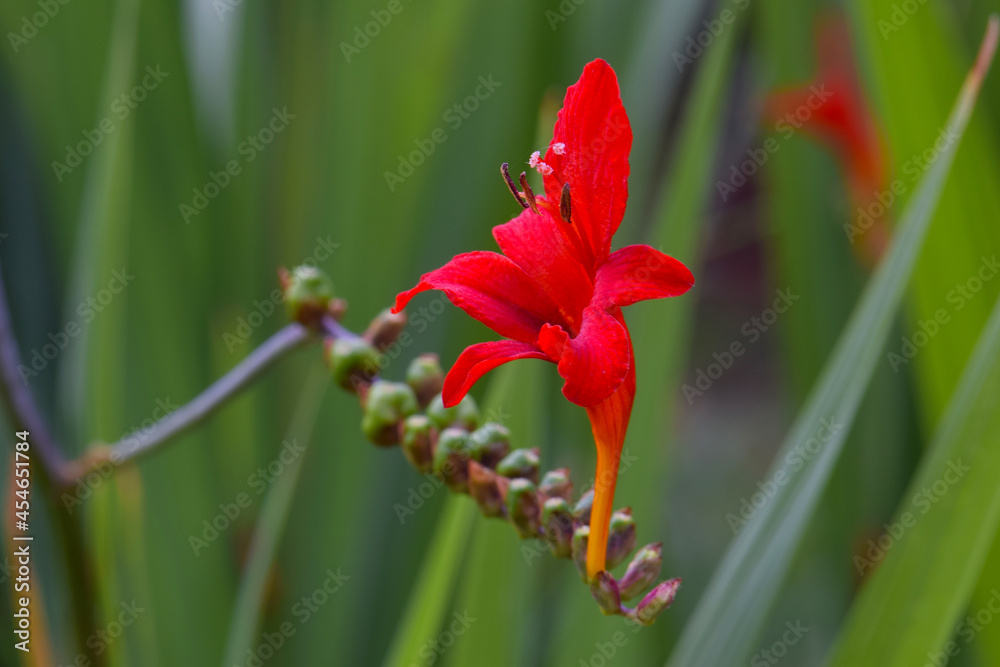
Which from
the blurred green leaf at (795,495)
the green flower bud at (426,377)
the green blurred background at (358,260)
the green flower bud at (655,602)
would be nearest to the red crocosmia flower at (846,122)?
the green blurred background at (358,260)

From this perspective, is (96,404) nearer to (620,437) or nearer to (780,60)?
(620,437)

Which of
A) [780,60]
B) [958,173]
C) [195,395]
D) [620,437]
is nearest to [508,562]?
[620,437]

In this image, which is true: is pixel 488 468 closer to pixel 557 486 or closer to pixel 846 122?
pixel 557 486

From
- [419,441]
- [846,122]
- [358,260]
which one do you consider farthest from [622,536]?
[846,122]

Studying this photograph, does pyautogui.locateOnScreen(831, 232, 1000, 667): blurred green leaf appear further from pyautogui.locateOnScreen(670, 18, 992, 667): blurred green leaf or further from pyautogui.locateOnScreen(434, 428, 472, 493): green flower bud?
pyautogui.locateOnScreen(434, 428, 472, 493): green flower bud

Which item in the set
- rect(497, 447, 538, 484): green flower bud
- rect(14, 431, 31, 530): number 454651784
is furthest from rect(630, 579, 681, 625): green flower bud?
rect(14, 431, 31, 530): number 454651784

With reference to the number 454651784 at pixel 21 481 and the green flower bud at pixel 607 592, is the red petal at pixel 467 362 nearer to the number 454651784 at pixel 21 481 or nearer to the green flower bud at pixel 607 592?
the green flower bud at pixel 607 592
